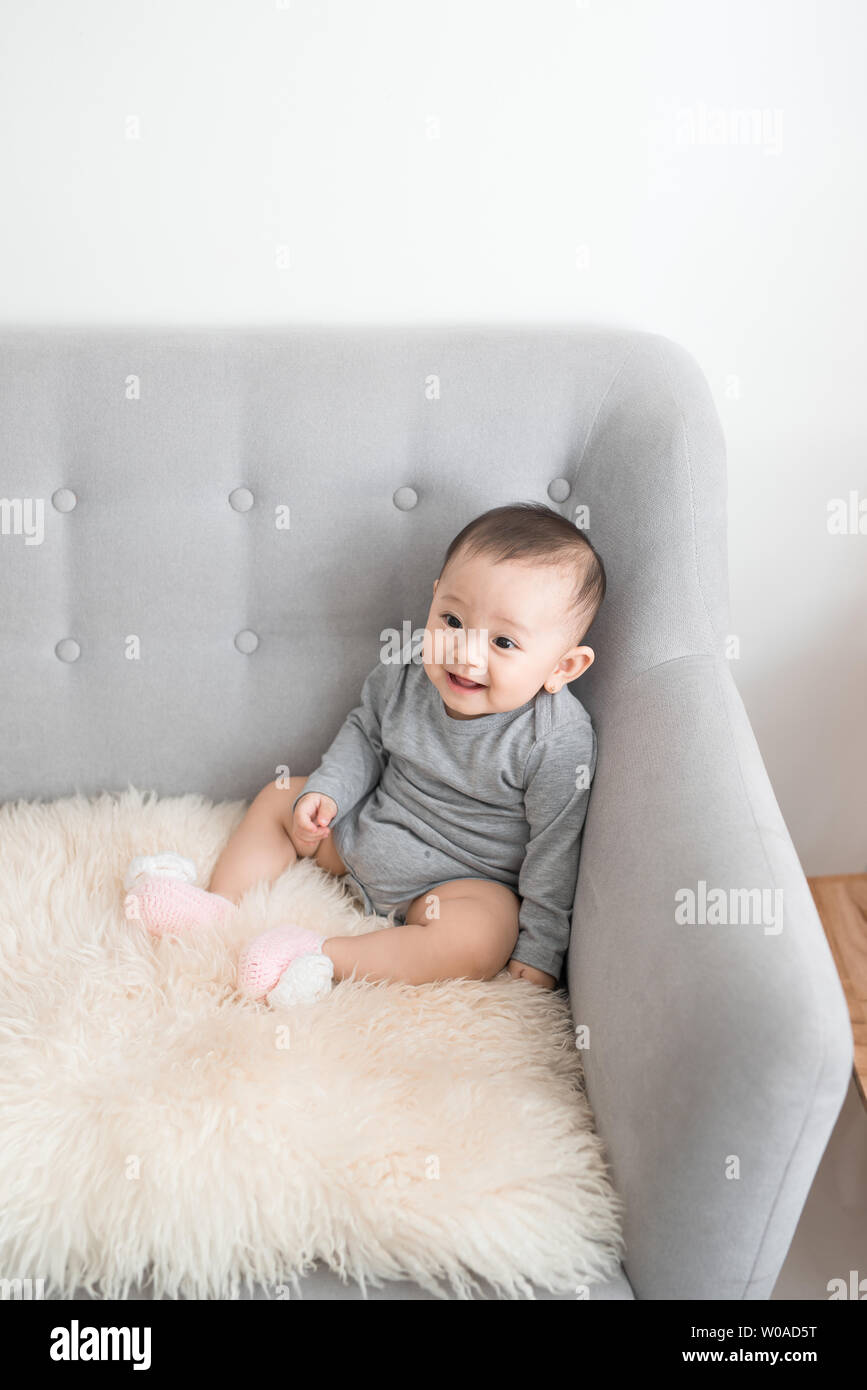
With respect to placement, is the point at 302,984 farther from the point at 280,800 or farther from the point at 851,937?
the point at 851,937

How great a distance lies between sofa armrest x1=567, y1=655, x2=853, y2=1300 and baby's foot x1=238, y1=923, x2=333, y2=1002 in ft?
0.91

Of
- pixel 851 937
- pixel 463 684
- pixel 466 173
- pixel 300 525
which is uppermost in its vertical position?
pixel 466 173

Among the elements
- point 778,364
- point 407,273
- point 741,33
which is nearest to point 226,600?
point 407,273

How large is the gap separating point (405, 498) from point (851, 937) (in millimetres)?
805

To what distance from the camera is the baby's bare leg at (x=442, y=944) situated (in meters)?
1.07

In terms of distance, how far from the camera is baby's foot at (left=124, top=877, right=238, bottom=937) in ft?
3.53

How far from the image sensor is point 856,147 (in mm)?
Answer: 1271

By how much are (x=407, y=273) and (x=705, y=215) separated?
15.3 inches

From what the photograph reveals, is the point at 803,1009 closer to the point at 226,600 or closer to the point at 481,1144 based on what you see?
the point at 481,1144

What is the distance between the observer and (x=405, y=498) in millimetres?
1271

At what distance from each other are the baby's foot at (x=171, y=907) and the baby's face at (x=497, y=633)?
34 centimetres

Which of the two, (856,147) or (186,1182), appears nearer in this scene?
(186,1182)

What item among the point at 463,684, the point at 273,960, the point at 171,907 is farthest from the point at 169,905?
the point at 463,684

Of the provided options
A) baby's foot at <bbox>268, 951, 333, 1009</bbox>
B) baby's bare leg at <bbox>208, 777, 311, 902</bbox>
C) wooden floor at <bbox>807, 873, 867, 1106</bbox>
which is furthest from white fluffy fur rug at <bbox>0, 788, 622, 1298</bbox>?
wooden floor at <bbox>807, 873, 867, 1106</bbox>
